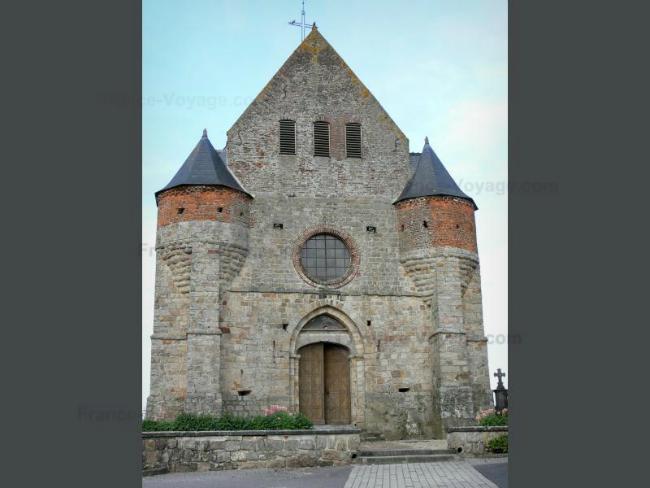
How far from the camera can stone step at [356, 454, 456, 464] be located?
1700cm

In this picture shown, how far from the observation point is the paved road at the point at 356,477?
13.4 metres

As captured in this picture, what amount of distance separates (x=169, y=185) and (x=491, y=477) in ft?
42.0

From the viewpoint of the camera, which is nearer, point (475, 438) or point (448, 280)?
point (475, 438)

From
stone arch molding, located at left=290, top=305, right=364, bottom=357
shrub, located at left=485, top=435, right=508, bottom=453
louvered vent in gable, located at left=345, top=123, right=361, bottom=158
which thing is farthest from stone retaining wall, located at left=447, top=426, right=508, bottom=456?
louvered vent in gable, located at left=345, top=123, right=361, bottom=158

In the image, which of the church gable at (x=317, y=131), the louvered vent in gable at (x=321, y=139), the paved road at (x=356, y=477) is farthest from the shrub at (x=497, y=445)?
the louvered vent in gable at (x=321, y=139)

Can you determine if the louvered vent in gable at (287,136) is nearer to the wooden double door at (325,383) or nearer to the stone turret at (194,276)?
the stone turret at (194,276)

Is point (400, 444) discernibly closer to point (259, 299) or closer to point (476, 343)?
point (476, 343)

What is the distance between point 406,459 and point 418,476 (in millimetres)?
2757

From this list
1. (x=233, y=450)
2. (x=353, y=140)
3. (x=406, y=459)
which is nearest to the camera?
(x=233, y=450)

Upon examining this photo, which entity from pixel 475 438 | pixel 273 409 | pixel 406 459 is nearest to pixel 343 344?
pixel 273 409

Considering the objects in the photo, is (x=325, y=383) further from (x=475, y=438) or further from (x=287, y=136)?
(x=287, y=136)

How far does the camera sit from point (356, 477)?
1458 cm

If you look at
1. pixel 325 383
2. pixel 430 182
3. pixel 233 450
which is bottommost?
pixel 233 450

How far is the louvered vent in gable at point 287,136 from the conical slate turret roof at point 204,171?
1.89m
